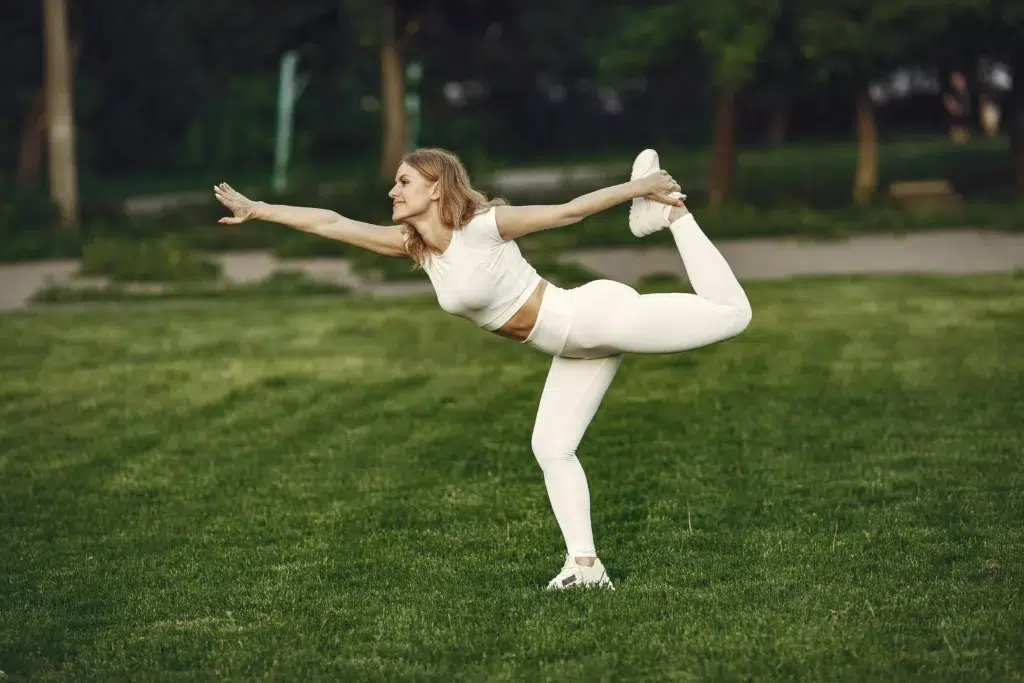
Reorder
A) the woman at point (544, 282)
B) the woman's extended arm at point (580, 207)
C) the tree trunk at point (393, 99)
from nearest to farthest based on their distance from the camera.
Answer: the woman's extended arm at point (580, 207)
the woman at point (544, 282)
the tree trunk at point (393, 99)

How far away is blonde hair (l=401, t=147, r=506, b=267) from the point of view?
6262 mm

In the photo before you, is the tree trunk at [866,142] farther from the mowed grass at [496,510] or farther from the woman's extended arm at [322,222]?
the woman's extended arm at [322,222]

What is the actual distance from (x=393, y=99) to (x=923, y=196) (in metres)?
10.8

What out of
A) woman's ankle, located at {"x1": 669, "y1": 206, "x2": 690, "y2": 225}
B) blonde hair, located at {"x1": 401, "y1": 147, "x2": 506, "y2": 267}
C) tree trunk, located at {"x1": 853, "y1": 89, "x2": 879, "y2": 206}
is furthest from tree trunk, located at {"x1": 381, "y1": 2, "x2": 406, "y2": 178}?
woman's ankle, located at {"x1": 669, "y1": 206, "x2": 690, "y2": 225}

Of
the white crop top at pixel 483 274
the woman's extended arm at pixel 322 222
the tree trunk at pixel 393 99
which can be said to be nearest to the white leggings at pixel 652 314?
the white crop top at pixel 483 274

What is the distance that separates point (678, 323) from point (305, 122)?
163 feet

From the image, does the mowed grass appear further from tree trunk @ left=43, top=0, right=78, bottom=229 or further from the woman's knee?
tree trunk @ left=43, top=0, right=78, bottom=229

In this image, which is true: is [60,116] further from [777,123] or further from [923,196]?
[777,123]

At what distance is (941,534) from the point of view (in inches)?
295

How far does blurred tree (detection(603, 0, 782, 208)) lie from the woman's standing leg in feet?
59.4

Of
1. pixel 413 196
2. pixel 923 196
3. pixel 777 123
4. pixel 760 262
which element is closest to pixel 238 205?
pixel 413 196

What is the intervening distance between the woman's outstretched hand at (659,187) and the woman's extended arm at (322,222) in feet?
3.63

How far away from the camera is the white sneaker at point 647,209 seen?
6.29 metres

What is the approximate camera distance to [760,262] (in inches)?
795
